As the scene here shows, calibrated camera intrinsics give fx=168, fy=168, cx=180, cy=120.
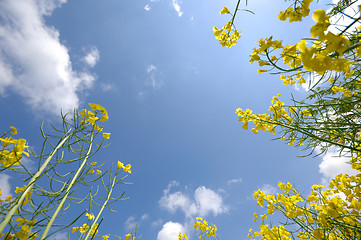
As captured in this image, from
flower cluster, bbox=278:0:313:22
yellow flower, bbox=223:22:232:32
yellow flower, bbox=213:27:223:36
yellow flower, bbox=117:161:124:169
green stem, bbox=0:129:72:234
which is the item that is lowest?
green stem, bbox=0:129:72:234

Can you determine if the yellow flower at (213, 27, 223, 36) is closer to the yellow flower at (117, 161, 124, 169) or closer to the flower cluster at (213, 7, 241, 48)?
the flower cluster at (213, 7, 241, 48)

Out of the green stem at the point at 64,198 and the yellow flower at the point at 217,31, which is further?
the yellow flower at the point at 217,31

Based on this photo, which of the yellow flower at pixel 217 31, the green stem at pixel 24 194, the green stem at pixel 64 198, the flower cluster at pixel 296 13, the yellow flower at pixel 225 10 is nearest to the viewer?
the green stem at pixel 24 194

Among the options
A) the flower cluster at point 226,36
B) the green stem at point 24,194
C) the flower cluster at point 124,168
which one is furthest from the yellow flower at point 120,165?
the flower cluster at point 226,36

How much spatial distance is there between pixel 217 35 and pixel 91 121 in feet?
4.43

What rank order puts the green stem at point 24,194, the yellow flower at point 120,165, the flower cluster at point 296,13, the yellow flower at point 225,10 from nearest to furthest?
the green stem at point 24,194
the flower cluster at point 296,13
the yellow flower at point 225,10
the yellow flower at point 120,165

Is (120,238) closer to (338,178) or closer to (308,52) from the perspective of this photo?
(308,52)

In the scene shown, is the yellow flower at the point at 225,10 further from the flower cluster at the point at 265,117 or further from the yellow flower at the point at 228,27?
the flower cluster at the point at 265,117

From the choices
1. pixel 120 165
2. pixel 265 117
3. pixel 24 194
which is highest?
pixel 265 117

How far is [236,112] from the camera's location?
196cm

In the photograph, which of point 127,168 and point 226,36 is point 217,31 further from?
point 127,168

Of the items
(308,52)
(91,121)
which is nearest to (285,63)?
(308,52)

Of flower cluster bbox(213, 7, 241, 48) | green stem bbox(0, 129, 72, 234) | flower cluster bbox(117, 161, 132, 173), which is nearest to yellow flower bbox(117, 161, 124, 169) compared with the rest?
flower cluster bbox(117, 161, 132, 173)

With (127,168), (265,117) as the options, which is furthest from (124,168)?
(265,117)
